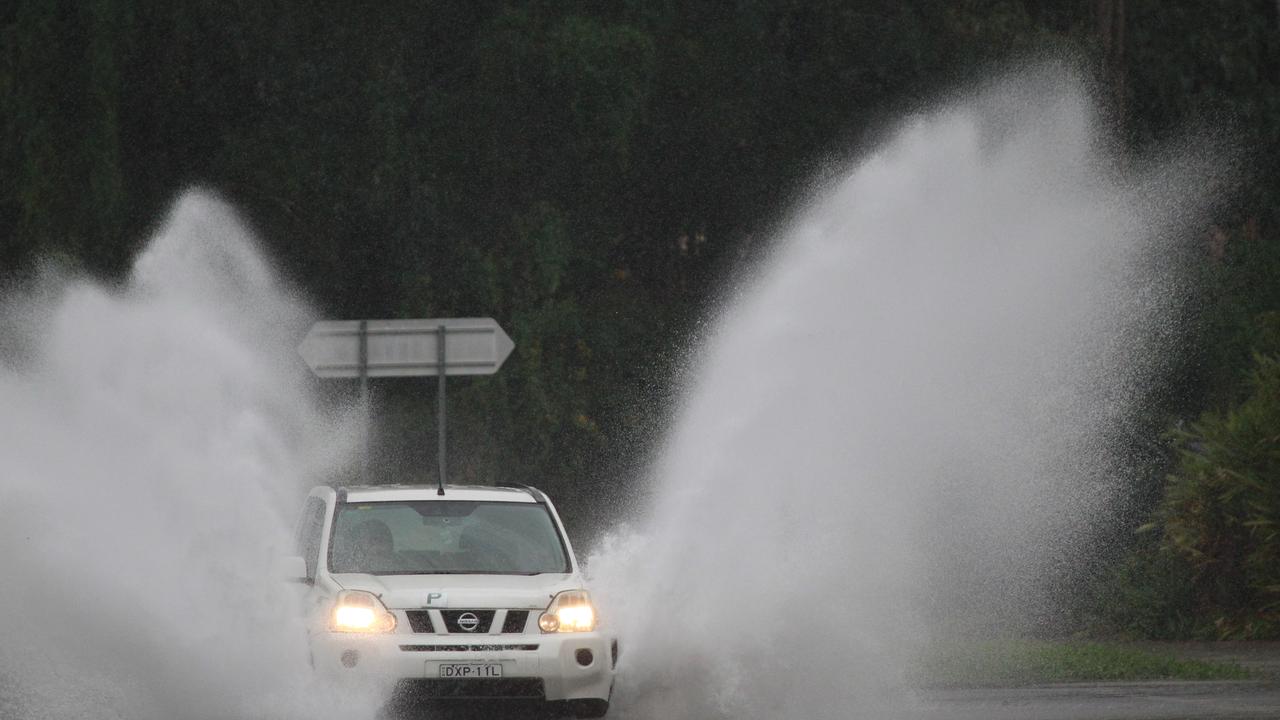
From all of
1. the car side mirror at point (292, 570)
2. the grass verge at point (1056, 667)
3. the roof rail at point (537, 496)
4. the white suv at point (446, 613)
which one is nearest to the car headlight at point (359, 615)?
the white suv at point (446, 613)

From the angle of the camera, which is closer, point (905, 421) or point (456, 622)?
point (456, 622)

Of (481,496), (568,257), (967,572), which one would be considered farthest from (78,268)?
(481,496)

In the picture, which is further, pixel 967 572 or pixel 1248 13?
pixel 1248 13

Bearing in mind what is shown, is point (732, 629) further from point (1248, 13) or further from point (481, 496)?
point (1248, 13)

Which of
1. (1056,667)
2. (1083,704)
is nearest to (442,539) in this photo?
(1083,704)

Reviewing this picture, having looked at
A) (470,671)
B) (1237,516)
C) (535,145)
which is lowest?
(1237,516)

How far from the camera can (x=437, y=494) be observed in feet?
45.1

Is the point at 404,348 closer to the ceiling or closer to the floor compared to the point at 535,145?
closer to the floor

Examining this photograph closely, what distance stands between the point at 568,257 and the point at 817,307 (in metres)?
9.20

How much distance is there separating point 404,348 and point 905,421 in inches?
191

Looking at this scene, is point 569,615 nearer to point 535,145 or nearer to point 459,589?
point 459,589

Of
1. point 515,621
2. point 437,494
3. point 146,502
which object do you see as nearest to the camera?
point 515,621

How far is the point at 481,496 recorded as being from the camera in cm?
1384

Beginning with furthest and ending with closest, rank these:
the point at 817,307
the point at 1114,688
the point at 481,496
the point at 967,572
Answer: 1. the point at 967,572
2. the point at 817,307
3. the point at 1114,688
4. the point at 481,496
